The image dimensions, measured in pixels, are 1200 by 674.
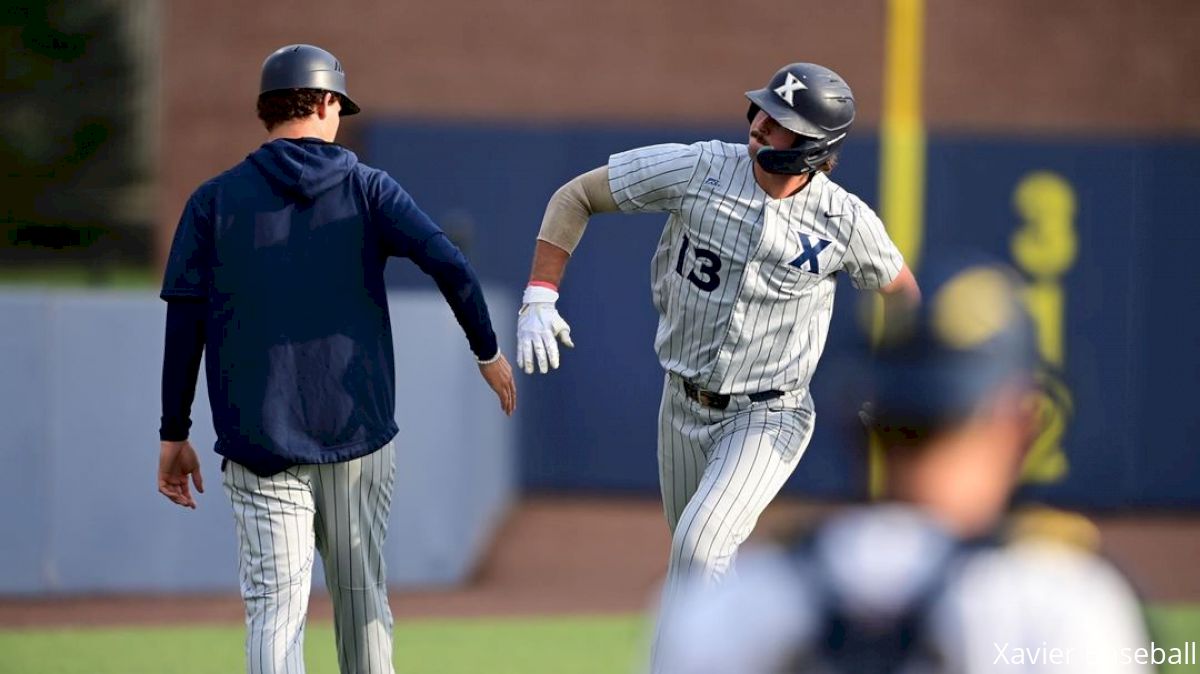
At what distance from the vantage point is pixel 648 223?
13.1 meters

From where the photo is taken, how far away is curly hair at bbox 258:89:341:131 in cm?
470

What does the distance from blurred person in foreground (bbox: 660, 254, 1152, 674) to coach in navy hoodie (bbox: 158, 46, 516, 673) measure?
270 centimetres

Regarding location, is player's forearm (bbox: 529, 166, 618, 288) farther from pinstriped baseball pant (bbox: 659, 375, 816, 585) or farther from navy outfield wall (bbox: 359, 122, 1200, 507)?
navy outfield wall (bbox: 359, 122, 1200, 507)

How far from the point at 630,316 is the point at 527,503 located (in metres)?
1.58

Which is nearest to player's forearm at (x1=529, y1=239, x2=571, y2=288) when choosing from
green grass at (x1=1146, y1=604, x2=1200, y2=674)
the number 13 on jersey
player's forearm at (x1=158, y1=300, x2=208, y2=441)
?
the number 13 on jersey

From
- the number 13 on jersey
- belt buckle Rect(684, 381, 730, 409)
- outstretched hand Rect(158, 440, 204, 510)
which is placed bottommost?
outstretched hand Rect(158, 440, 204, 510)

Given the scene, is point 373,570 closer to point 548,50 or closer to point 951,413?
point 951,413

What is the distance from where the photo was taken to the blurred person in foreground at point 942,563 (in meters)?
1.91

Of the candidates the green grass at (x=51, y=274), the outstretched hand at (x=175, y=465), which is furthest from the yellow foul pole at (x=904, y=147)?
the green grass at (x=51, y=274)

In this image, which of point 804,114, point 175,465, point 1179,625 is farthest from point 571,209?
point 1179,625

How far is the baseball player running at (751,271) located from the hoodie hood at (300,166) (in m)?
0.79

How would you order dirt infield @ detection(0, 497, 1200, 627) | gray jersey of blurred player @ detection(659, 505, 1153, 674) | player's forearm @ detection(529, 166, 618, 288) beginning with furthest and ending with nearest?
dirt infield @ detection(0, 497, 1200, 627)
player's forearm @ detection(529, 166, 618, 288)
gray jersey of blurred player @ detection(659, 505, 1153, 674)

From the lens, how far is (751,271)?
16.8 feet

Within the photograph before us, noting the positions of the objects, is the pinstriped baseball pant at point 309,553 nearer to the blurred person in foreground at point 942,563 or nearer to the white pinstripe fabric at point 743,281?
the white pinstripe fabric at point 743,281
